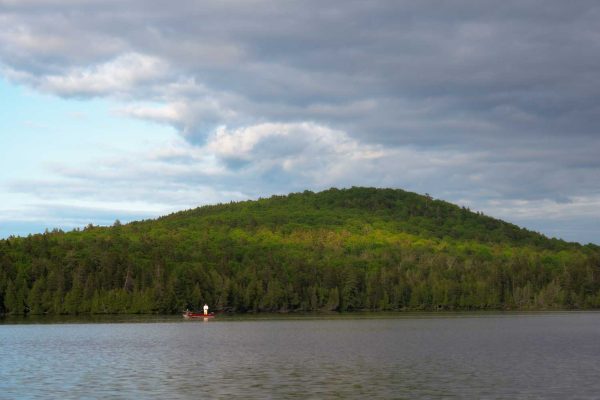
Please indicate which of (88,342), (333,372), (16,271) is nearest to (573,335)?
(333,372)

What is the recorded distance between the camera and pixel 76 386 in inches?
1998

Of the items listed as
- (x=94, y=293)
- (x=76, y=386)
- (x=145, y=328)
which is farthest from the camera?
(x=94, y=293)

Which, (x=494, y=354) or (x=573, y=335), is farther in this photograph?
(x=573, y=335)

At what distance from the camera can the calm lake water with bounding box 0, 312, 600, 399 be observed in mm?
48094

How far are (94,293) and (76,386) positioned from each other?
126827mm

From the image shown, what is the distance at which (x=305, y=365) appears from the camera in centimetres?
6281

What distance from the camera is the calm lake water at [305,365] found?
48.1 meters

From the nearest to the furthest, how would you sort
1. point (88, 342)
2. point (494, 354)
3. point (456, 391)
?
1. point (456, 391)
2. point (494, 354)
3. point (88, 342)

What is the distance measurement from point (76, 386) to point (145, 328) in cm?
7205

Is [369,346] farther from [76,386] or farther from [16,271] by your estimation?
[16,271]

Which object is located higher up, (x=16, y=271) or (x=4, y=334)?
(x=16, y=271)

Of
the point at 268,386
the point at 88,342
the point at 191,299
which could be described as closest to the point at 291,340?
the point at 88,342

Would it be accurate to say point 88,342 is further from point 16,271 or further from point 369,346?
point 16,271

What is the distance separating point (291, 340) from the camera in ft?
304
